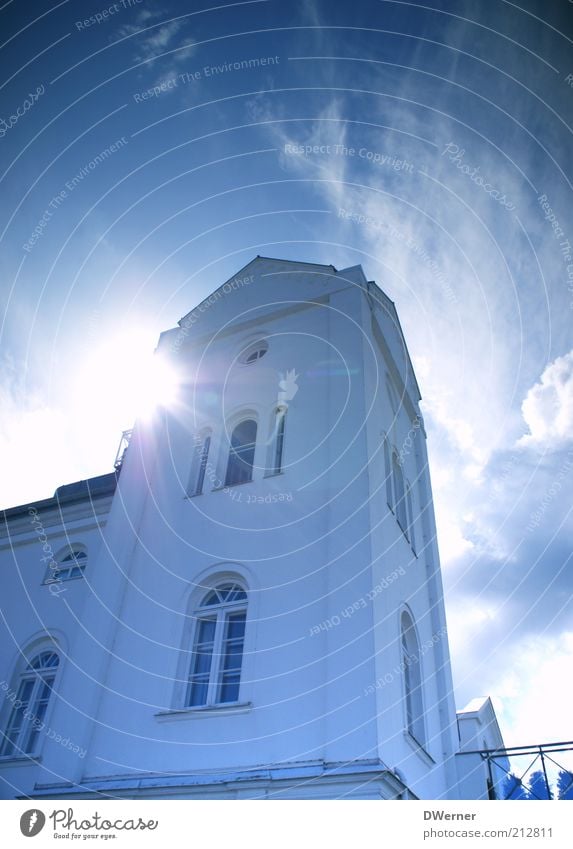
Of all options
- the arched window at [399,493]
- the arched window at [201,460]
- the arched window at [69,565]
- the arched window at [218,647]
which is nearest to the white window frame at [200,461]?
the arched window at [201,460]

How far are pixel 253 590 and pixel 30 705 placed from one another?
6.29 metres

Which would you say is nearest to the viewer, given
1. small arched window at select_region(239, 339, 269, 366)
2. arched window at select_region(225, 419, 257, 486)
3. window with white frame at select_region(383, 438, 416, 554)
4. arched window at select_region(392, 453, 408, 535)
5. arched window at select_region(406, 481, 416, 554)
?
arched window at select_region(225, 419, 257, 486)

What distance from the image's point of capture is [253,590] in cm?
1170

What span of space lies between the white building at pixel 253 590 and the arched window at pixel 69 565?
0.06 m

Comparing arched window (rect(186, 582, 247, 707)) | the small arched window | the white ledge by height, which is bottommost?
the white ledge

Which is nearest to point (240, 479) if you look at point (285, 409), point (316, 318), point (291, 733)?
point (285, 409)

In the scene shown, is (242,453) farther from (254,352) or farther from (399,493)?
(399,493)

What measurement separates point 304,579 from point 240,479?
3.12 meters

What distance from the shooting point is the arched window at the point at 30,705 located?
13.7 metres

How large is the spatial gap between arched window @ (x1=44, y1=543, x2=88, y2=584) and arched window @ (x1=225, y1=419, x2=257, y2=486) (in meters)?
4.95

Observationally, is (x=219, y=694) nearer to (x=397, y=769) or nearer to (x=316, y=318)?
(x=397, y=769)

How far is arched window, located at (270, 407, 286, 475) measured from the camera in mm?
13405

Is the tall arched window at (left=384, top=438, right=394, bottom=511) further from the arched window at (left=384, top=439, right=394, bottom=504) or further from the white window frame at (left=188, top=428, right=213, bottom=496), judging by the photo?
the white window frame at (left=188, top=428, right=213, bottom=496)

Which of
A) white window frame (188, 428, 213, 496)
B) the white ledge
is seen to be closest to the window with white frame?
white window frame (188, 428, 213, 496)
